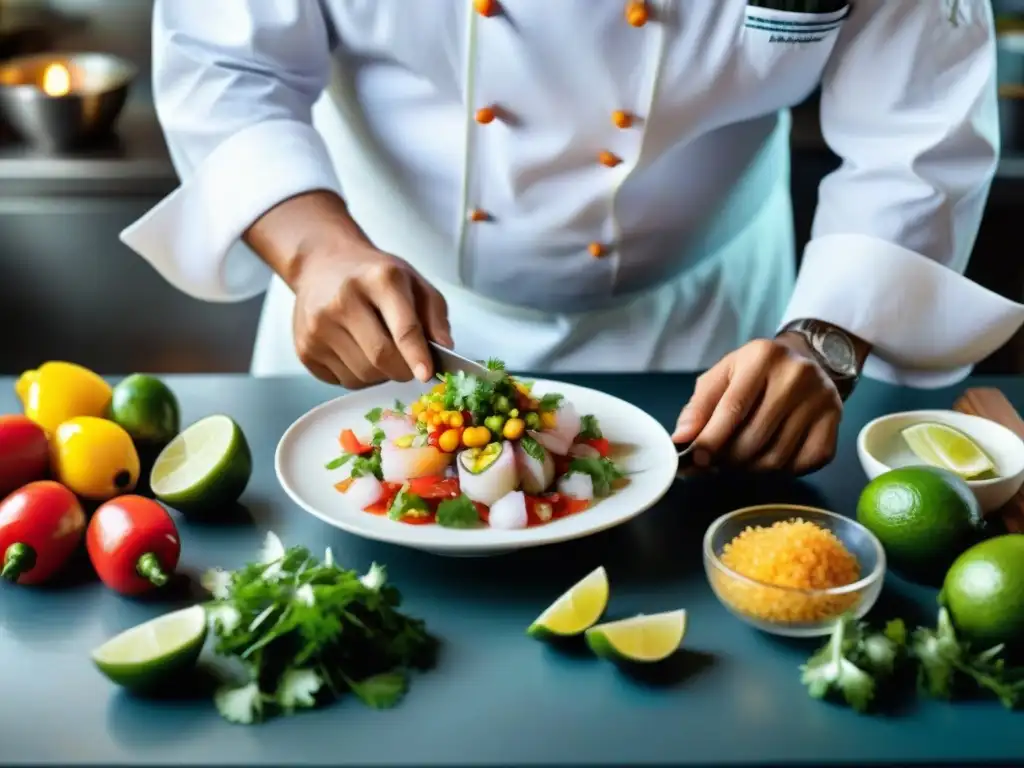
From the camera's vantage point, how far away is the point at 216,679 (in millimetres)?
943

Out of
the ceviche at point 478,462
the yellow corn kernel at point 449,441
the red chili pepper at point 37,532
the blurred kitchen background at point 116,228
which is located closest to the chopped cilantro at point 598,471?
the ceviche at point 478,462

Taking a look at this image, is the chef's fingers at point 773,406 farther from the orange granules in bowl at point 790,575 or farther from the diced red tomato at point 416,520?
the diced red tomato at point 416,520

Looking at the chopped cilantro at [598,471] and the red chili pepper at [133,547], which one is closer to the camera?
the red chili pepper at [133,547]

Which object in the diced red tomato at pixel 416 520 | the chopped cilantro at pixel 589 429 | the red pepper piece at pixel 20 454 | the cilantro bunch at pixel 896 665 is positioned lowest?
the red pepper piece at pixel 20 454

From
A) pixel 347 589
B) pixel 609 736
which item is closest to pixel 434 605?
pixel 347 589

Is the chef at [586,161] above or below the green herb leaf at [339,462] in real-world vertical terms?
above

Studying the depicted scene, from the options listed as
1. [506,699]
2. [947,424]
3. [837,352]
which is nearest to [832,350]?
[837,352]

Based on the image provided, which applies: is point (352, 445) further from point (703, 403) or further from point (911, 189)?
point (911, 189)

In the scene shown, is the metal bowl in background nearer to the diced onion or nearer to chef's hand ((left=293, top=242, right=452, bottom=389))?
chef's hand ((left=293, top=242, right=452, bottom=389))

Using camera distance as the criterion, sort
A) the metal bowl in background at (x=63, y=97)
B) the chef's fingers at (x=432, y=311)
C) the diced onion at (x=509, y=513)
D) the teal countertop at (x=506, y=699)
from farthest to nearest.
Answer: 1. the metal bowl in background at (x=63, y=97)
2. the chef's fingers at (x=432, y=311)
3. the diced onion at (x=509, y=513)
4. the teal countertop at (x=506, y=699)

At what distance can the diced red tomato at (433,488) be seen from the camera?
3.64 feet

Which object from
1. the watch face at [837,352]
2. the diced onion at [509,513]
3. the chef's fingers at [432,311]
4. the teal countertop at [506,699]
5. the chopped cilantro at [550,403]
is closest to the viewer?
the teal countertop at [506,699]

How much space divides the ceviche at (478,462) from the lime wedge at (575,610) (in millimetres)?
94

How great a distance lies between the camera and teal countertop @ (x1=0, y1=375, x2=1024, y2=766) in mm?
869
